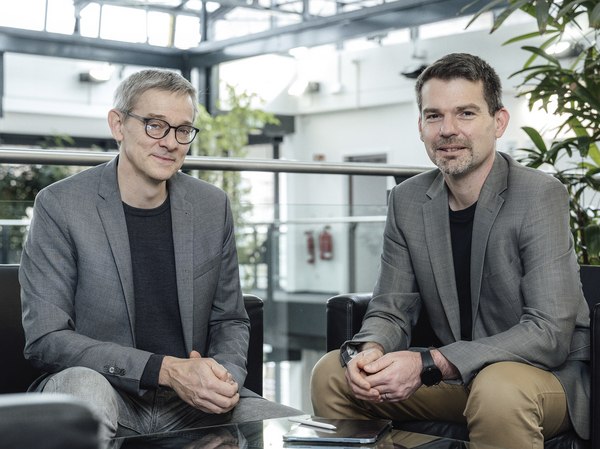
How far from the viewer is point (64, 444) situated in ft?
1.54

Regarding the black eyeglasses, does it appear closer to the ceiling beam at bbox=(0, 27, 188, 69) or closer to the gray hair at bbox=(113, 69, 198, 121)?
the gray hair at bbox=(113, 69, 198, 121)

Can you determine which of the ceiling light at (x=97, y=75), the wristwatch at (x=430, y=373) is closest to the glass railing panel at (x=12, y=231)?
the wristwatch at (x=430, y=373)

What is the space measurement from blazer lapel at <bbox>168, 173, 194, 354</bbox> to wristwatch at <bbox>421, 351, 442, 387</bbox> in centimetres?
58

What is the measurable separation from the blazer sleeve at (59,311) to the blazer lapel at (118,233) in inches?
1.0

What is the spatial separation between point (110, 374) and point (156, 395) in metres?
0.15

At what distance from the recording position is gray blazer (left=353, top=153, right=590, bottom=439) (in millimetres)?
1667

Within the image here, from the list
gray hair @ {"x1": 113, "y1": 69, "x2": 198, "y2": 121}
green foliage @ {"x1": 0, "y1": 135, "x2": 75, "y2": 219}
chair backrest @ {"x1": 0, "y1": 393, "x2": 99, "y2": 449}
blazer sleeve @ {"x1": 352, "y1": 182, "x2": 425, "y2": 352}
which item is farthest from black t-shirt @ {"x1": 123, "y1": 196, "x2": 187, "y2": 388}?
green foliage @ {"x1": 0, "y1": 135, "x2": 75, "y2": 219}

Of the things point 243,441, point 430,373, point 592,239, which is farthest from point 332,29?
point 243,441

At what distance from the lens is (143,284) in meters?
1.77

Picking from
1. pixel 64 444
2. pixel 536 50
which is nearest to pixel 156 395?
pixel 64 444

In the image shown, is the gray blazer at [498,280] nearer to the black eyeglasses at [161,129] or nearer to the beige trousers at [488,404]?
the beige trousers at [488,404]

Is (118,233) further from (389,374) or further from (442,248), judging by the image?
(442,248)

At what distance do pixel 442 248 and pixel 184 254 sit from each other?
70 cm

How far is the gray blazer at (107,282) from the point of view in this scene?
5.26 feet
